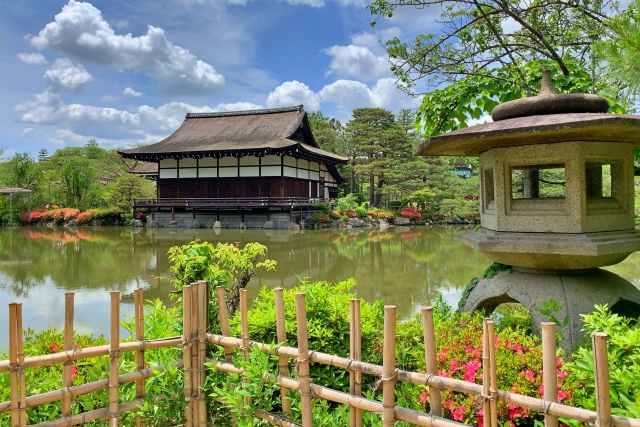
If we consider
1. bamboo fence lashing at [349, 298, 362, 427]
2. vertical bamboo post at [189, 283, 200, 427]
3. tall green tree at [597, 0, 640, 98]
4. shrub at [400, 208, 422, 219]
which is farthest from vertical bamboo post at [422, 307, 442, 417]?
shrub at [400, 208, 422, 219]

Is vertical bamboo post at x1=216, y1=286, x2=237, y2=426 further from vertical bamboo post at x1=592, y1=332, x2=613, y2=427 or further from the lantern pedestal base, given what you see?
the lantern pedestal base

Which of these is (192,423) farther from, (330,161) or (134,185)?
(134,185)

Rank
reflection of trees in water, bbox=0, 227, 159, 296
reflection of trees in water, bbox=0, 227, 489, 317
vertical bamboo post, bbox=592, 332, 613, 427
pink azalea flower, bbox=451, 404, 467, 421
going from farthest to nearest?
reflection of trees in water, bbox=0, 227, 159, 296, reflection of trees in water, bbox=0, 227, 489, 317, pink azalea flower, bbox=451, 404, 467, 421, vertical bamboo post, bbox=592, 332, 613, 427

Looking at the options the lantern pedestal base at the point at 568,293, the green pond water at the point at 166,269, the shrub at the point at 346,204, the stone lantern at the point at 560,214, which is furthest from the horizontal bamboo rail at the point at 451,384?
the shrub at the point at 346,204

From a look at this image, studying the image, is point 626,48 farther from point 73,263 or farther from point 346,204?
point 346,204

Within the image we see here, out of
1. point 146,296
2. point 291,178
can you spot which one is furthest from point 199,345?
point 291,178

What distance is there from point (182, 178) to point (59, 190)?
1012 cm

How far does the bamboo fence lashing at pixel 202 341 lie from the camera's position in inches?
85.2

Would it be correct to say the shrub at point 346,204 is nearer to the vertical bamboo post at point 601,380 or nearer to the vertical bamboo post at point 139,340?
the vertical bamboo post at point 139,340

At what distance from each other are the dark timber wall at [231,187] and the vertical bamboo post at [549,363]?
17.7 meters

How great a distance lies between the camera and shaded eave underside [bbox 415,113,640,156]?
228 cm

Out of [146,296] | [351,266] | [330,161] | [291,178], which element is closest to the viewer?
[146,296]

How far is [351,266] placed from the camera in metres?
9.36

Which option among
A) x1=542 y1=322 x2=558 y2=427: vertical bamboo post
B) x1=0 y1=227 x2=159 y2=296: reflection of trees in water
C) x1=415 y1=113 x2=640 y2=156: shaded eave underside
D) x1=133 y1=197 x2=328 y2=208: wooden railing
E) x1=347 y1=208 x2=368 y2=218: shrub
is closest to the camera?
x1=542 y1=322 x2=558 y2=427: vertical bamboo post
